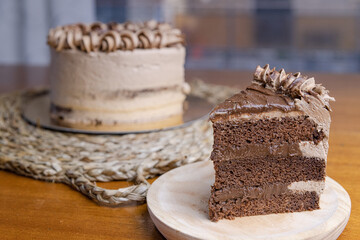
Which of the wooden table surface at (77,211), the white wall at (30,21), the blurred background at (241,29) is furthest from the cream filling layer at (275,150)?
the white wall at (30,21)

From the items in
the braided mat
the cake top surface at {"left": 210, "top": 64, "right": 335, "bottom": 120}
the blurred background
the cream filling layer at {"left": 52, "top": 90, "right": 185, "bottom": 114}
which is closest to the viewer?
the cake top surface at {"left": 210, "top": 64, "right": 335, "bottom": 120}

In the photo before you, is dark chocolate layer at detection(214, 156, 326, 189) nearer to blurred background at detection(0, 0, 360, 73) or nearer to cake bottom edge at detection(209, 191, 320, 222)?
cake bottom edge at detection(209, 191, 320, 222)

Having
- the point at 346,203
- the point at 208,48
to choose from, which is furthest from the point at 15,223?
the point at 208,48

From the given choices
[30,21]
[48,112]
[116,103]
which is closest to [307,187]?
[116,103]

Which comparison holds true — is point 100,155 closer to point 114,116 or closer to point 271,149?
point 114,116

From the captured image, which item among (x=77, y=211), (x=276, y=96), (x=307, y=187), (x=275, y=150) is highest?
(x=276, y=96)

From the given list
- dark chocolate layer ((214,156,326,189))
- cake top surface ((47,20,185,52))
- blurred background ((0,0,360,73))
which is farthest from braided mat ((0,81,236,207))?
→ blurred background ((0,0,360,73))
